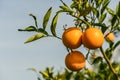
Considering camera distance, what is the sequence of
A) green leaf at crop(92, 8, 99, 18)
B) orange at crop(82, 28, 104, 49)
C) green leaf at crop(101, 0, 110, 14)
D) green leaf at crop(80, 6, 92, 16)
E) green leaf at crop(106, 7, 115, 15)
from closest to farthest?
orange at crop(82, 28, 104, 49) → green leaf at crop(80, 6, 92, 16) → green leaf at crop(92, 8, 99, 18) → green leaf at crop(101, 0, 110, 14) → green leaf at crop(106, 7, 115, 15)

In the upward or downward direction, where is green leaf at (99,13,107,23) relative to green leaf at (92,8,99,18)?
downward

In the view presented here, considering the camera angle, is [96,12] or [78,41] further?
[96,12]

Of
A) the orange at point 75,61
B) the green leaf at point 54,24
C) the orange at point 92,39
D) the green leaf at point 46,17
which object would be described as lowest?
the orange at point 75,61

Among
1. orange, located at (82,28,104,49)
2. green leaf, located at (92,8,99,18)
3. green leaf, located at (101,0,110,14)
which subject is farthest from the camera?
green leaf, located at (101,0,110,14)

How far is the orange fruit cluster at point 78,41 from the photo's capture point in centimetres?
250

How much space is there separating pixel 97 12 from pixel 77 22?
201 mm

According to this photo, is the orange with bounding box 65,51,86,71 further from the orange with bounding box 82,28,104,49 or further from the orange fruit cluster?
the orange with bounding box 82,28,104,49

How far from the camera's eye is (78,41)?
257 centimetres

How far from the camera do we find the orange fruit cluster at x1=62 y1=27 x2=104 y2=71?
250 centimetres

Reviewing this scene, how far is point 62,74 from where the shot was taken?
467 cm

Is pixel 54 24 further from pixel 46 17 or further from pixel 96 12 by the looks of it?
pixel 96 12

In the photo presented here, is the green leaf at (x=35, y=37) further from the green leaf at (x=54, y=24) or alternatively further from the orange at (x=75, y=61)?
the orange at (x=75, y=61)

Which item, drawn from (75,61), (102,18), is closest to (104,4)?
(102,18)

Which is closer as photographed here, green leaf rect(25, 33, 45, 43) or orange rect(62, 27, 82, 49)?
orange rect(62, 27, 82, 49)
